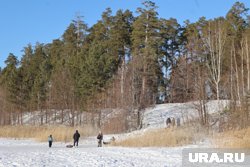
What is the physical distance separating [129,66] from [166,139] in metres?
22.2

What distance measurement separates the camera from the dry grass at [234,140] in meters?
19.3

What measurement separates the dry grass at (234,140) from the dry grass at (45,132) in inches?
560

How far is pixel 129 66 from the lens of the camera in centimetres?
4575

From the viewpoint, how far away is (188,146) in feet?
75.1

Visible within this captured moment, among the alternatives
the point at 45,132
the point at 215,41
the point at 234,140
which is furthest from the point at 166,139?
the point at 215,41

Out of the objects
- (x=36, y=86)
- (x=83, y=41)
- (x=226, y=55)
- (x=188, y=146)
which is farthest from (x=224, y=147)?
(x=83, y=41)

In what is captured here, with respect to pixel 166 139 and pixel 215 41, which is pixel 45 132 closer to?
pixel 166 139

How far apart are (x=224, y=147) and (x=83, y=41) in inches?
1743

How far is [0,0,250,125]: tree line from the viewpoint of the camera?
44.3 meters

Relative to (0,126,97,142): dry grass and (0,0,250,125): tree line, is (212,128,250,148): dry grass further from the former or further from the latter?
(0,0,250,125): tree line

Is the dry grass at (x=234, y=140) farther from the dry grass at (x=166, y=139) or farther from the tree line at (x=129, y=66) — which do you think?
the tree line at (x=129, y=66)

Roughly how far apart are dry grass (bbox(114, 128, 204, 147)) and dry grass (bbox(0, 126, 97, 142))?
320 inches

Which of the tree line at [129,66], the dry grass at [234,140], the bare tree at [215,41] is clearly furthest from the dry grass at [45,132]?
the dry grass at [234,140]

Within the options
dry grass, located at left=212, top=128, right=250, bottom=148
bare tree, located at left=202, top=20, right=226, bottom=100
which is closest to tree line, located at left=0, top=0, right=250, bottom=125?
bare tree, located at left=202, top=20, right=226, bottom=100
